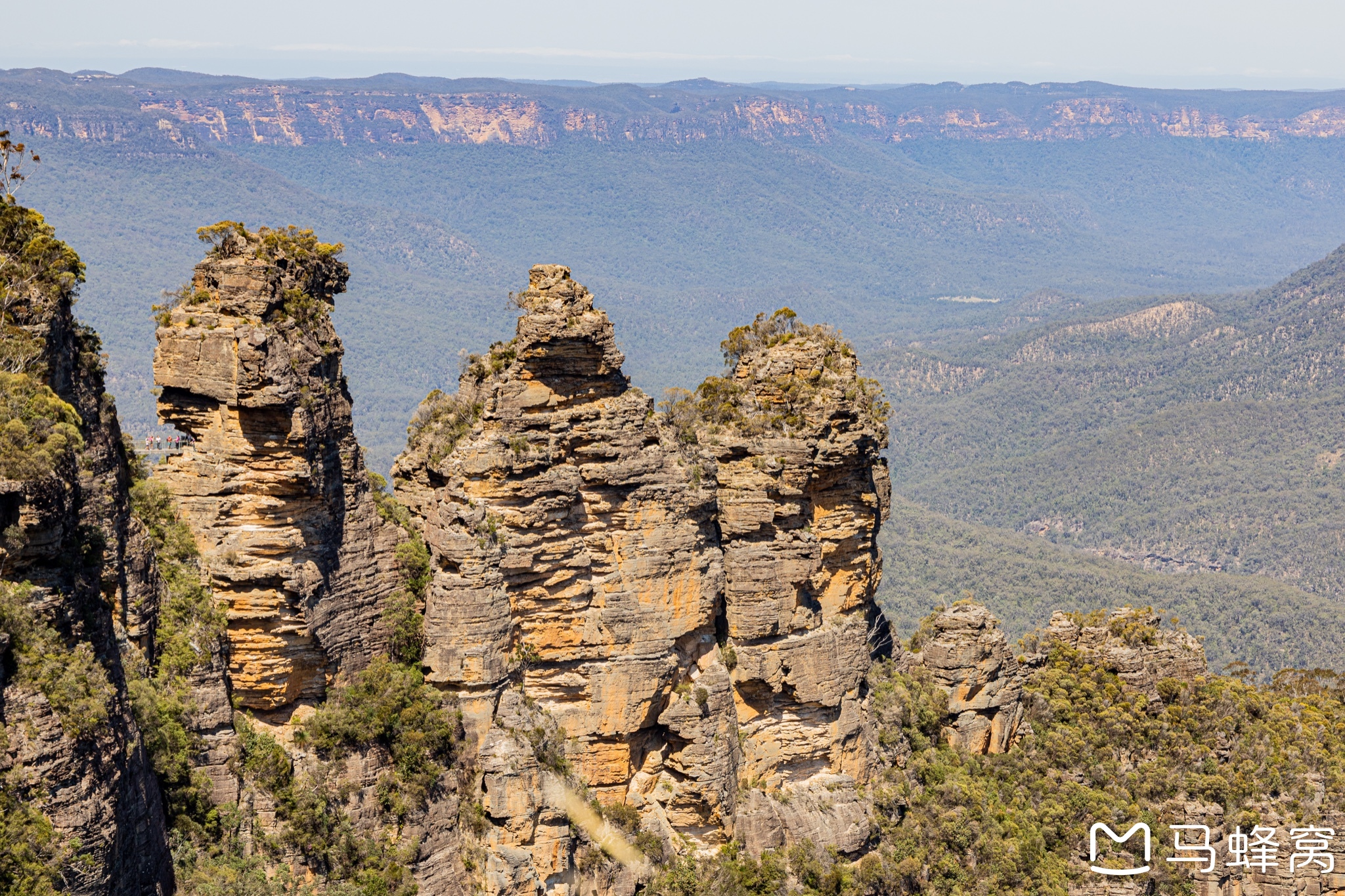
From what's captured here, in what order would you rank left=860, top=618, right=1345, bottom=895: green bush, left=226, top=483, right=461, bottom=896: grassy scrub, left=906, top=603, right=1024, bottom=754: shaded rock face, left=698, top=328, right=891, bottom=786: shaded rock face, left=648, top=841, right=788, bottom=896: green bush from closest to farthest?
left=226, top=483, right=461, bottom=896: grassy scrub < left=648, top=841, right=788, bottom=896: green bush < left=698, top=328, right=891, bottom=786: shaded rock face < left=860, top=618, right=1345, bottom=895: green bush < left=906, top=603, right=1024, bottom=754: shaded rock face

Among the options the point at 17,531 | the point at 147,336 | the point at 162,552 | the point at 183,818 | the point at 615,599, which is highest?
the point at 17,531

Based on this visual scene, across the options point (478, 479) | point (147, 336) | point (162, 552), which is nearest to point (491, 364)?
point (478, 479)

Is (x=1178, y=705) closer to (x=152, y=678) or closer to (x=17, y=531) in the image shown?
(x=152, y=678)

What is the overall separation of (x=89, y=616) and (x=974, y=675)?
96.1 feet

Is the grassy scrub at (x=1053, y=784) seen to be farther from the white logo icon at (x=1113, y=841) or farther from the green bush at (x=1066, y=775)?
the white logo icon at (x=1113, y=841)

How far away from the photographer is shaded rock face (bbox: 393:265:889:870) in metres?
35.2

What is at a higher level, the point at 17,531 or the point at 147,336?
the point at 17,531

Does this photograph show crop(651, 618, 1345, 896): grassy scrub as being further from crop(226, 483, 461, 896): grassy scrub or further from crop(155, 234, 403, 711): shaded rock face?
crop(155, 234, 403, 711): shaded rock face

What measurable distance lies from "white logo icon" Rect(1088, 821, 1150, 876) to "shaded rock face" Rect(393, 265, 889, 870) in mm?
9045

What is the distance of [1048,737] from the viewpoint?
1879 inches

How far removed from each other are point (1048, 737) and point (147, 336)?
6332 inches

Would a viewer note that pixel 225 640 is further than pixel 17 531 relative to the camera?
Yes

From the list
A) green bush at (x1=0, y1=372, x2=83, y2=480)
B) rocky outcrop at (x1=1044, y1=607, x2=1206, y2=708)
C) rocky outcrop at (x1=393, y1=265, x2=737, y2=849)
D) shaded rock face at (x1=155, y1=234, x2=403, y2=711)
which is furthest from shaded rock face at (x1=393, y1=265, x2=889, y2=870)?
rocky outcrop at (x1=1044, y1=607, x2=1206, y2=708)

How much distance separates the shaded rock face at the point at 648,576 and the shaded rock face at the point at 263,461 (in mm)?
3014
